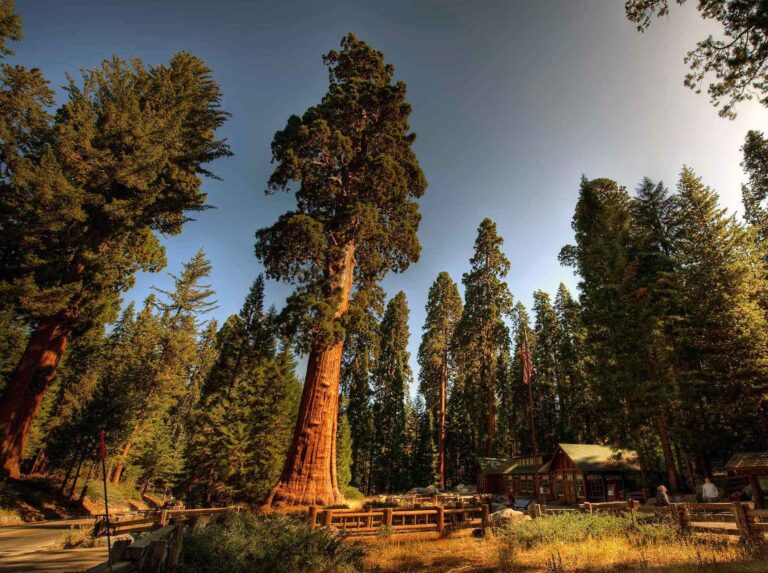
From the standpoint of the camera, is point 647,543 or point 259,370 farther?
point 259,370

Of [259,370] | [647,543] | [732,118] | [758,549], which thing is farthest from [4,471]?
[732,118]

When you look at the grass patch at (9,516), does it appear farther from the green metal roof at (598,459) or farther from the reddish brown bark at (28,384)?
the green metal roof at (598,459)

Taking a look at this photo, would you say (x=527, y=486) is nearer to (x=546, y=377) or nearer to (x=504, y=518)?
(x=546, y=377)

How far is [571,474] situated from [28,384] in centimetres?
3540

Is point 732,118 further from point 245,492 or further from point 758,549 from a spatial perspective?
point 245,492

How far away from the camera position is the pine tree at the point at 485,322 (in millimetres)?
33844

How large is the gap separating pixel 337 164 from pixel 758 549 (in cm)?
1768

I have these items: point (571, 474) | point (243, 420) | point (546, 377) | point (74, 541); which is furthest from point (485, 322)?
point (74, 541)

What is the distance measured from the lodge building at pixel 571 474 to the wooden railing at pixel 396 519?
14.8m

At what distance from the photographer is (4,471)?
52.8 ft

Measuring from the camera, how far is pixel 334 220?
A: 15.4 meters

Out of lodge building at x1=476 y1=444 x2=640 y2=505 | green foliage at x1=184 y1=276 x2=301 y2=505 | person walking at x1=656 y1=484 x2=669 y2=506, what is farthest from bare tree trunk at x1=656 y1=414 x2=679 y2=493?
green foliage at x1=184 y1=276 x2=301 y2=505

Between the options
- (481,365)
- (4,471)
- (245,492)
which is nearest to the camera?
(4,471)

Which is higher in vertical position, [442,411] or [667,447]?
[442,411]
